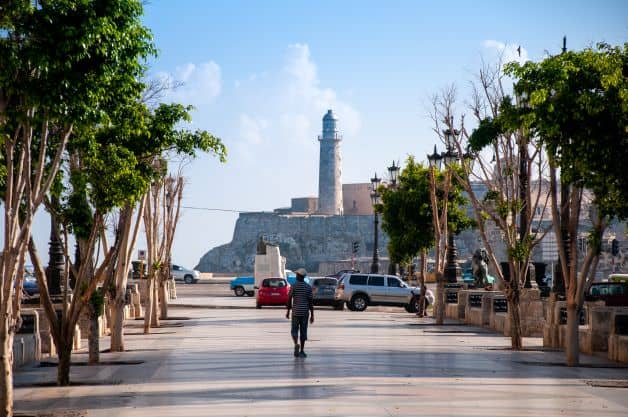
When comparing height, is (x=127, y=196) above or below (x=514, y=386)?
above

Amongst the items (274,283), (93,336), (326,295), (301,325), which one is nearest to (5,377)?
(93,336)

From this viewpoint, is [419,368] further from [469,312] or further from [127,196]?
[469,312]

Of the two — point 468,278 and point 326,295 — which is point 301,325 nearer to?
point 326,295

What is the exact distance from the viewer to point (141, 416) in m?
12.7

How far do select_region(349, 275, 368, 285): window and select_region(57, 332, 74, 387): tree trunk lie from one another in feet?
98.6

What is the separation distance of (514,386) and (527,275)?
16.7 m

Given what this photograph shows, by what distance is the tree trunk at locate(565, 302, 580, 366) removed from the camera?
19.5 metres

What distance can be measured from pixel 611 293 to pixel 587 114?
2243 centimetres

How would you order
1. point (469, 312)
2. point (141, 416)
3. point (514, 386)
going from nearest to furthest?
point (141, 416), point (514, 386), point (469, 312)

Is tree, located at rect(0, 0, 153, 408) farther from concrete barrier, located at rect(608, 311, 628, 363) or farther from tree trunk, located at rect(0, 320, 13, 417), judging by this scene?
concrete barrier, located at rect(608, 311, 628, 363)

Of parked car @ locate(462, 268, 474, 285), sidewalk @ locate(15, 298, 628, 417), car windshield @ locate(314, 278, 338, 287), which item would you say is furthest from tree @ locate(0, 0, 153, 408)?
parked car @ locate(462, 268, 474, 285)

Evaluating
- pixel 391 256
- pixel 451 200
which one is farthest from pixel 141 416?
pixel 391 256

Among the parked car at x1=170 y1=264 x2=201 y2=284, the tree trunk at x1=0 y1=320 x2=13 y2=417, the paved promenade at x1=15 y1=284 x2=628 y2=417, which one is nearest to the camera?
the tree trunk at x1=0 y1=320 x2=13 y2=417

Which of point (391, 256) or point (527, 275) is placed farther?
point (391, 256)
